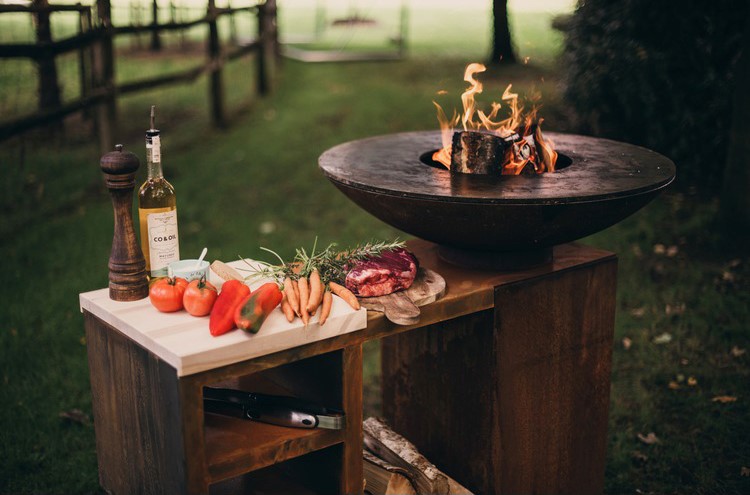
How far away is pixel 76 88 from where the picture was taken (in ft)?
30.5

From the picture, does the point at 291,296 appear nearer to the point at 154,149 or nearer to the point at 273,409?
the point at 273,409

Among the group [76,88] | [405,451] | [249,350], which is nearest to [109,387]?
[249,350]

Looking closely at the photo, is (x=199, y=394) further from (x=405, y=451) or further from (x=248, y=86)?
(x=248, y=86)

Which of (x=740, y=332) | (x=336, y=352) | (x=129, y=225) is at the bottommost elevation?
(x=740, y=332)

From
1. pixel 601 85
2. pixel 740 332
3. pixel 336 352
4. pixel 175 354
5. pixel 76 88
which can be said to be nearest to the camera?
pixel 175 354

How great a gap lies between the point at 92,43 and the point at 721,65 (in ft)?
16.9

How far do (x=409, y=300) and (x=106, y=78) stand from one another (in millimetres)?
5489

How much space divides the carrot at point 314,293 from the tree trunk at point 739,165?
3892 millimetres

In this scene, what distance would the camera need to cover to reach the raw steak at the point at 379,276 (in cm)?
261

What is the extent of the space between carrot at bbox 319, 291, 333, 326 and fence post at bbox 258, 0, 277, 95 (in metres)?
8.42

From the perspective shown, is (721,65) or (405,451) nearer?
(405,451)

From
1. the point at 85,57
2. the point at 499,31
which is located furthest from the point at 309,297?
the point at 85,57

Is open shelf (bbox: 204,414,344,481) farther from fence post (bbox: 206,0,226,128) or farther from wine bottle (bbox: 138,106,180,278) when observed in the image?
fence post (bbox: 206,0,226,128)

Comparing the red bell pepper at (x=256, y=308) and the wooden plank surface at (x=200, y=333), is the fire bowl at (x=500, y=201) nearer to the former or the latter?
the wooden plank surface at (x=200, y=333)
